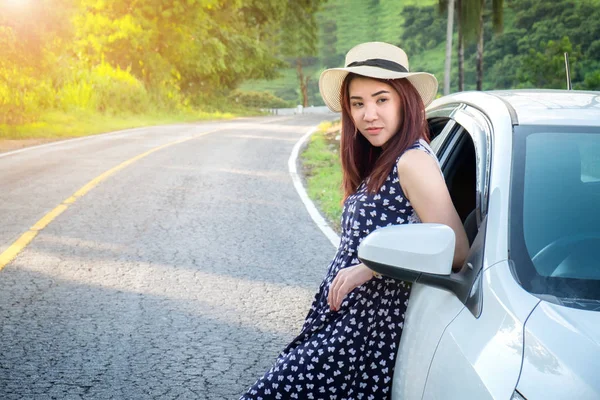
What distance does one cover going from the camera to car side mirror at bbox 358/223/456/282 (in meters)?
2.16

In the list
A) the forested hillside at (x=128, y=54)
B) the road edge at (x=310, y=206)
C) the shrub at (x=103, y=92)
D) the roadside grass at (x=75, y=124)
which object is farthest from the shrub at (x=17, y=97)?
the road edge at (x=310, y=206)

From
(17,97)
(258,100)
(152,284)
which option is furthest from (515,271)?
(258,100)

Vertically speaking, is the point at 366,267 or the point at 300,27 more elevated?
the point at 300,27

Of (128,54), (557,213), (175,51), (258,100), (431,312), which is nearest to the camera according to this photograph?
(431,312)

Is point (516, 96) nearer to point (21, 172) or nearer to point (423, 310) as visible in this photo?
point (423, 310)

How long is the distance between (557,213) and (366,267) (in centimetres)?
62

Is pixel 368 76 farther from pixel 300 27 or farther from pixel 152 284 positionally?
pixel 300 27

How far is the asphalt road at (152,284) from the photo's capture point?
14.6 ft

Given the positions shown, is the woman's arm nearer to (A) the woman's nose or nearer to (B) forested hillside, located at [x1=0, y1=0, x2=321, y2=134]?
(A) the woman's nose

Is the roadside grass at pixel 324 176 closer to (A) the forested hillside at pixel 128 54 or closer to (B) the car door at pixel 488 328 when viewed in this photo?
(B) the car door at pixel 488 328

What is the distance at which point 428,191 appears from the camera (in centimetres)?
243

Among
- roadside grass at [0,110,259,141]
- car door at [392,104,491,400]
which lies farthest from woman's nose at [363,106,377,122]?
roadside grass at [0,110,259,141]

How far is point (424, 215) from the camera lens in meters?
2.44

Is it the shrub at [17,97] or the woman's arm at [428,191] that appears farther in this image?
the shrub at [17,97]
